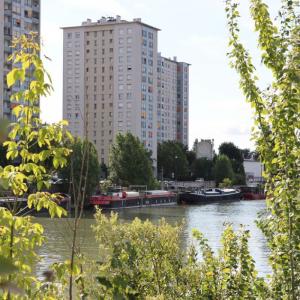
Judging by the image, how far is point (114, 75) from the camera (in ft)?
422

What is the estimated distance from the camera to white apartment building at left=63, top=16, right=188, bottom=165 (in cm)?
12756

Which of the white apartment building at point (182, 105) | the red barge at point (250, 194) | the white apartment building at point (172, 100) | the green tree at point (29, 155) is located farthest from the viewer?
the white apartment building at point (182, 105)

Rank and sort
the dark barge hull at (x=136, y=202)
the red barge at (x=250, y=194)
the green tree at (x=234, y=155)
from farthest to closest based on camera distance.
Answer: the green tree at (x=234, y=155), the red barge at (x=250, y=194), the dark barge hull at (x=136, y=202)

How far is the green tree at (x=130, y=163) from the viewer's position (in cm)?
9025

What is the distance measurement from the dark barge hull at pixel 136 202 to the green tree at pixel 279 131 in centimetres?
6545

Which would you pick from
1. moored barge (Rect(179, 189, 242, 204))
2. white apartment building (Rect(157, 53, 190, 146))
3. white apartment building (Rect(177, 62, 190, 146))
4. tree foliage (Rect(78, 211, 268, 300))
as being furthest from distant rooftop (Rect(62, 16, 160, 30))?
tree foliage (Rect(78, 211, 268, 300))

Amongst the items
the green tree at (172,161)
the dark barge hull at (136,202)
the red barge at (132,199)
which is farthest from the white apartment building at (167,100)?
the red barge at (132,199)

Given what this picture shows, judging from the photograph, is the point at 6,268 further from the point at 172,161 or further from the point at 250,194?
the point at 172,161

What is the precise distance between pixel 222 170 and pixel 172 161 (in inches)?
425

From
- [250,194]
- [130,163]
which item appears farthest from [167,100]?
[130,163]

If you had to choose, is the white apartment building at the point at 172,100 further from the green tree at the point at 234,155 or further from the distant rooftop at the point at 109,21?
the distant rooftop at the point at 109,21

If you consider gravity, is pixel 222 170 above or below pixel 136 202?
above

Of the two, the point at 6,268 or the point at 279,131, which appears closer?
the point at 6,268

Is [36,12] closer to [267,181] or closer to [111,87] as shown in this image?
[111,87]
